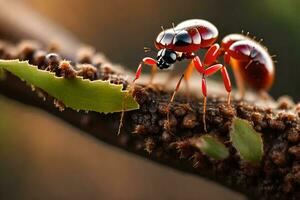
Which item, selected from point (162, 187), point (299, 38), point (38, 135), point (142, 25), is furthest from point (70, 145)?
point (299, 38)

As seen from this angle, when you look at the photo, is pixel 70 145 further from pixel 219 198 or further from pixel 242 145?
pixel 242 145

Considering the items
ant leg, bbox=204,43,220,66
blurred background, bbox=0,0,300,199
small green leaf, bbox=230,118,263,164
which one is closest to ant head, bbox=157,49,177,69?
Answer: ant leg, bbox=204,43,220,66

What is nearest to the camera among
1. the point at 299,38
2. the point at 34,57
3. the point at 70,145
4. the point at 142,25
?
the point at 34,57

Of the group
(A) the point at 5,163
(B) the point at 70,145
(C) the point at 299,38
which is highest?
(C) the point at 299,38

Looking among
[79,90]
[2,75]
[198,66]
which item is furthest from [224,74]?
[2,75]

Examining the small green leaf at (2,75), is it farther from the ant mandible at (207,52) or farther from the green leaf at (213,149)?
the green leaf at (213,149)

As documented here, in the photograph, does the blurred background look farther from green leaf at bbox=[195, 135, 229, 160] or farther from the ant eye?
green leaf at bbox=[195, 135, 229, 160]

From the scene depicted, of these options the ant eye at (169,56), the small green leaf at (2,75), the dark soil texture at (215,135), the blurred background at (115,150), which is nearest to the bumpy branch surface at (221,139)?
the dark soil texture at (215,135)
